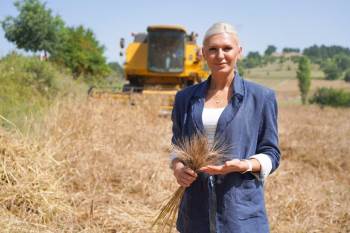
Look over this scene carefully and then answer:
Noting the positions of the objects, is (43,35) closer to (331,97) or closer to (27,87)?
(27,87)

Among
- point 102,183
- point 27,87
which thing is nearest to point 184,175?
point 102,183

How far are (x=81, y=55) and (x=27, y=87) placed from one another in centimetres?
2214

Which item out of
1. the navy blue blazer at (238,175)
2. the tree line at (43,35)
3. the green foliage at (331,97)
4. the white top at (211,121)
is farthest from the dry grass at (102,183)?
the green foliage at (331,97)

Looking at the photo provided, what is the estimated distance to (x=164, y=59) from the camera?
Result: 43.7 ft

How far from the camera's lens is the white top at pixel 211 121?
1.94 metres

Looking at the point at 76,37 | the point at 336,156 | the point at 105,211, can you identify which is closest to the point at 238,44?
the point at 105,211

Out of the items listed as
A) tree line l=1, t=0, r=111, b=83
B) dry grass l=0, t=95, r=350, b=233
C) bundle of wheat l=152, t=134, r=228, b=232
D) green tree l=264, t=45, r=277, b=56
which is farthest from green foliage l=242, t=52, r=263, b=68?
bundle of wheat l=152, t=134, r=228, b=232

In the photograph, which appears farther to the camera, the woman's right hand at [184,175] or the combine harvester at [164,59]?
the combine harvester at [164,59]

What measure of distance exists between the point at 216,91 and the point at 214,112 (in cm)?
12

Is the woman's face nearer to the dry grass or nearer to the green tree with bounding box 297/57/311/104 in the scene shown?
the dry grass

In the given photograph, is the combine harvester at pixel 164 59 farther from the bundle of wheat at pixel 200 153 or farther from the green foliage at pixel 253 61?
the green foliage at pixel 253 61

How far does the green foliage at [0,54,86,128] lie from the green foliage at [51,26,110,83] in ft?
48.4

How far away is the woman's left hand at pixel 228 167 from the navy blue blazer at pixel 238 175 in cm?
10

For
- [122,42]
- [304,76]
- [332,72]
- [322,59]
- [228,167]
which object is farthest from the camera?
[322,59]
